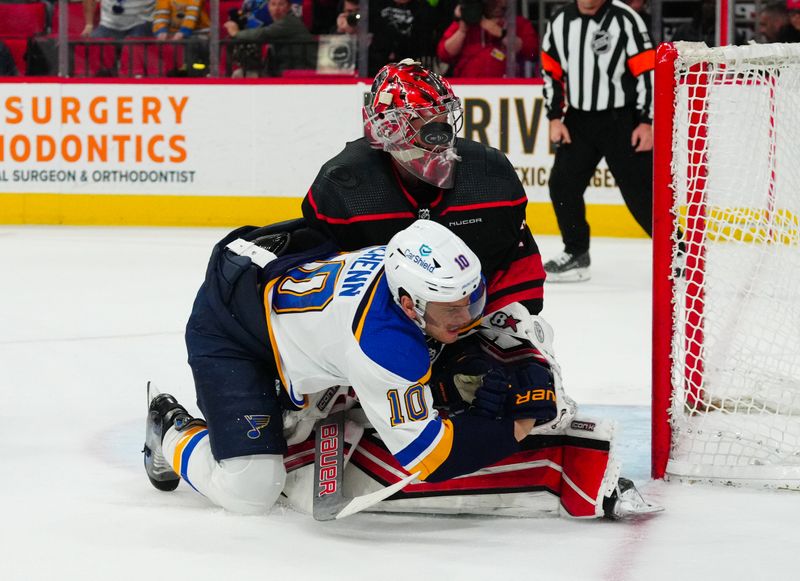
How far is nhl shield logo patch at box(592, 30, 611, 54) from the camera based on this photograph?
6.06m

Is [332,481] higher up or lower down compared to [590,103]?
lower down

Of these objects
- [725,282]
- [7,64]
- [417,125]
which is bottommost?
[725,282]

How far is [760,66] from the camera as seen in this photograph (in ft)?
9.48

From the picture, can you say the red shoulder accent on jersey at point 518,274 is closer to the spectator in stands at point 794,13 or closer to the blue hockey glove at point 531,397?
the blue hockey glove at point 531,397

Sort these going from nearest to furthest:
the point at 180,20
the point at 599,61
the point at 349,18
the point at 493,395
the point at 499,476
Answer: the point at 493,395 < the point at 499,476 < the point at 599,61 < the point at 349,18 < the point at 180,20

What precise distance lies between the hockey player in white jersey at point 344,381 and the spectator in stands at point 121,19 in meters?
5.66

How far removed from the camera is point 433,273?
2.32 m

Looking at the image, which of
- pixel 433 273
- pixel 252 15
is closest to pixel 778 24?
pixel 252 15

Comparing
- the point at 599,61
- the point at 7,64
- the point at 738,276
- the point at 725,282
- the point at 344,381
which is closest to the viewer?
the point at 344,381

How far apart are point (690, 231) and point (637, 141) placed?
3.07 meters

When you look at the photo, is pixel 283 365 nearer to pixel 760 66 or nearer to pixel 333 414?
pixel 333 414

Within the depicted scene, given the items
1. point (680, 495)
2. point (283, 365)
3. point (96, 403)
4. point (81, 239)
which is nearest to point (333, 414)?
point (283, 365)

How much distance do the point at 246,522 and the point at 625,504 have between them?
2.44ft

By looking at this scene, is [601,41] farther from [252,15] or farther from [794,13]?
[252,15]
